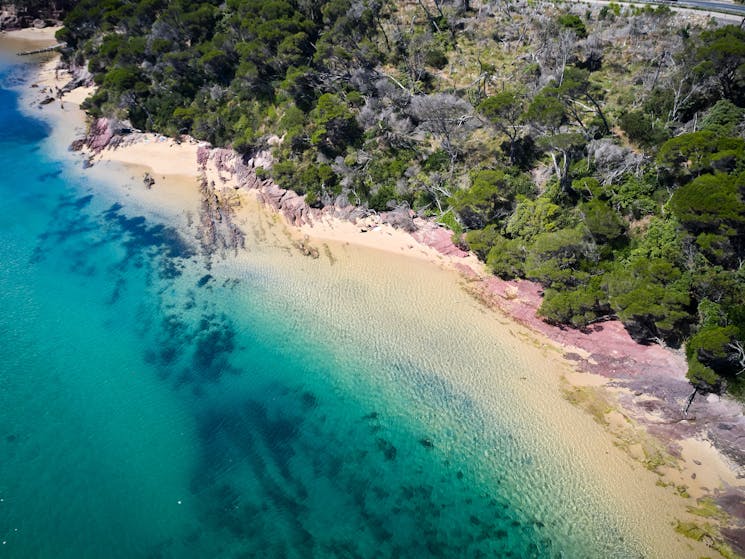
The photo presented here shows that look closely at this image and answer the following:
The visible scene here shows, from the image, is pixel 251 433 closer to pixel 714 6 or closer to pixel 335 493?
pixel 335 493

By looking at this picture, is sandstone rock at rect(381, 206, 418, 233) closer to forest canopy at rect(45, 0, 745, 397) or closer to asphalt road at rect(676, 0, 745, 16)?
forest canopy at rect(45, 0, 745, 397)

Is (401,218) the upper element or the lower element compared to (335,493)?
upper

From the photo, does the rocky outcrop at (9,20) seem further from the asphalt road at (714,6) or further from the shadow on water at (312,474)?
the asphalt road at (714,6)

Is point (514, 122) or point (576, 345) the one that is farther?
point (514, 122)

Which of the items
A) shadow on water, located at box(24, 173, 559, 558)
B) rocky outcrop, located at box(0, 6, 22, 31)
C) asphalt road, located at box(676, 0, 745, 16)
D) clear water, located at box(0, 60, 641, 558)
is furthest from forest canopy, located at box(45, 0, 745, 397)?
rocky outcrop, located at box(0, 6, 22, 31)

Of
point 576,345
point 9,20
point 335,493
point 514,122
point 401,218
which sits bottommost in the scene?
point 335,493

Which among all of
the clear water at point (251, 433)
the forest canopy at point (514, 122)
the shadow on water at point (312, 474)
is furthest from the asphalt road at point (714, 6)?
the shadow on water at point (312, 474)

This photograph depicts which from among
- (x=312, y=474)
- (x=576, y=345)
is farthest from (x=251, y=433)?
(x=576, y=345)
